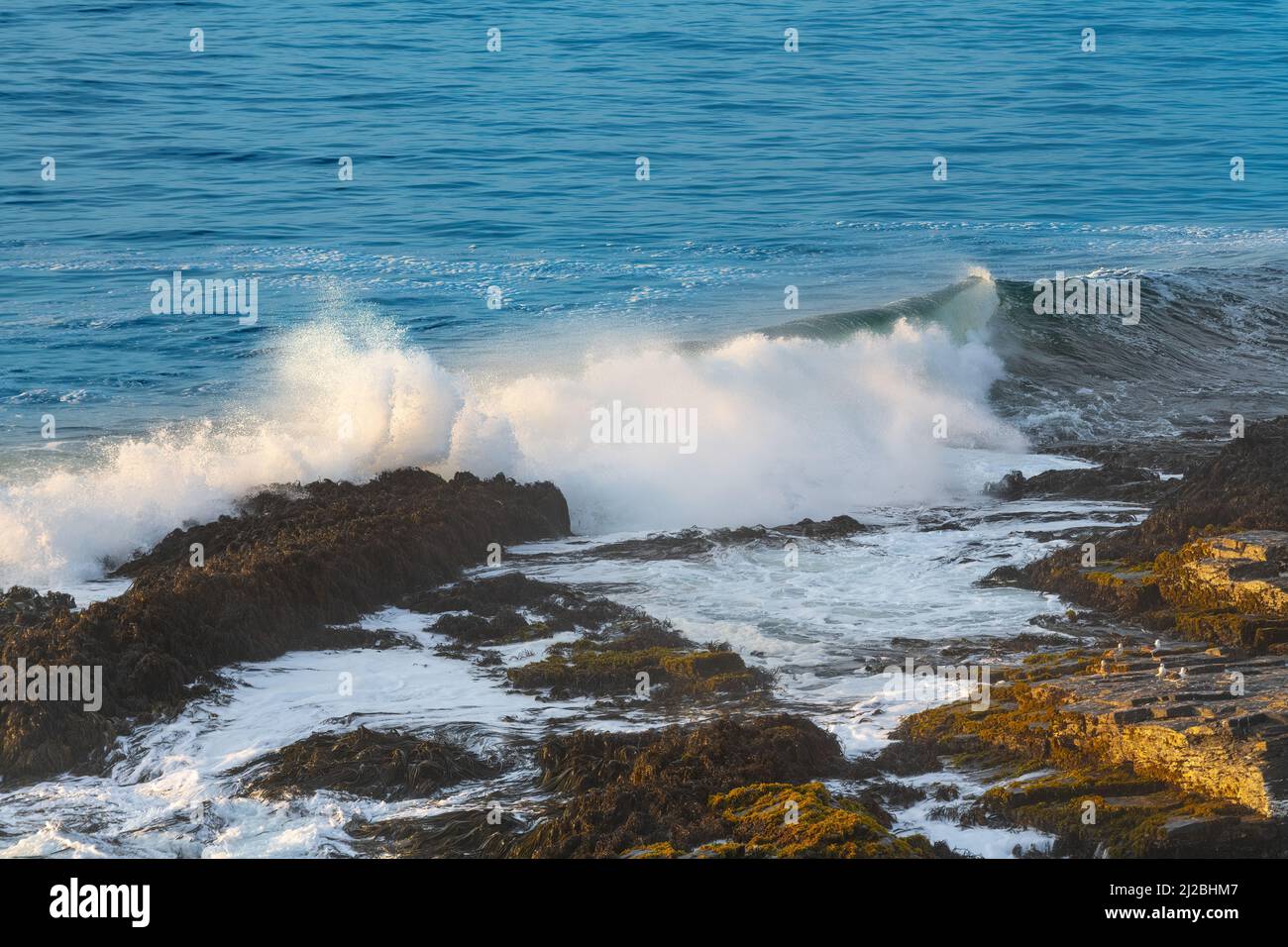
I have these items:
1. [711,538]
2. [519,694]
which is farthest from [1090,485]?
[519,694]

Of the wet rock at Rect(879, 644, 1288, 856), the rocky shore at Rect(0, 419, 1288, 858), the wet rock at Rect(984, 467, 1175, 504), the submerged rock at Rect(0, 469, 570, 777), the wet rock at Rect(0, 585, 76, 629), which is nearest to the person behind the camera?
the wet rock at Rect(879, 644, 1288, 856)

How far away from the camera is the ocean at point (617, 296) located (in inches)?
488

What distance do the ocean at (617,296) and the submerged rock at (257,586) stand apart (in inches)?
15.8

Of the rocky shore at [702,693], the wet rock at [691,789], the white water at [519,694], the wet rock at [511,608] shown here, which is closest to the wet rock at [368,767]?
the rocky shore at [702,693]

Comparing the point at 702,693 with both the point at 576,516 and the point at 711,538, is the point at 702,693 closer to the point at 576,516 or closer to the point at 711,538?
the point at 711,538

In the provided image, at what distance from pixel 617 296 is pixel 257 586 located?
1589 centimetres

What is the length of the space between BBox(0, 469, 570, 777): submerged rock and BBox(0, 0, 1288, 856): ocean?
15.8 inches

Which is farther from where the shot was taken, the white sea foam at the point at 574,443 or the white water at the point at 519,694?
the white sea foam at the point at 574,443

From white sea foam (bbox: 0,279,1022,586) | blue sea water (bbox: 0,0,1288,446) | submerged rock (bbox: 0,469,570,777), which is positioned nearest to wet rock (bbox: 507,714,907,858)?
submerged rock (bbox: 0,469,570,777)

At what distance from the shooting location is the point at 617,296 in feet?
90.4

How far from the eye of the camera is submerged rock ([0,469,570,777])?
10.3 m

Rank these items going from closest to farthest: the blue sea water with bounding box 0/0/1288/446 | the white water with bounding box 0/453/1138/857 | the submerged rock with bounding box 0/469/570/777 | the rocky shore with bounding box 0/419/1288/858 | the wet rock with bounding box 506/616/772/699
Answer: the rocky shore with bounding box 0/419/1288/858
the white water with bounding box 0/453/1138/857
the submerged rock with bounding box 0/469/570/777
the wet rock with bounding box 506/616/772/699
the blue sea water with bounding box 0/0/1288/446

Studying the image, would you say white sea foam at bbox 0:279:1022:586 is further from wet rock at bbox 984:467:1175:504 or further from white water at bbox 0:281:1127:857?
wet rock at bbox 984:467:1175:504

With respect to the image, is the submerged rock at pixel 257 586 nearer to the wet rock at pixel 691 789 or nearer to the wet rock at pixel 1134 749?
the wet rock at pixel 691 789
